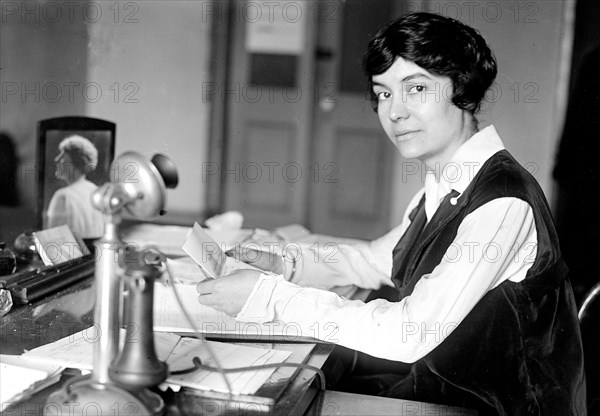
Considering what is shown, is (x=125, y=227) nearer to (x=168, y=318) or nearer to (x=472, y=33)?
(x=168, y=318)

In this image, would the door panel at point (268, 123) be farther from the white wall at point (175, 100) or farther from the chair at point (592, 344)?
the chair at point (592, 344)

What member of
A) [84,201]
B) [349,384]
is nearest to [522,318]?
[349,384]

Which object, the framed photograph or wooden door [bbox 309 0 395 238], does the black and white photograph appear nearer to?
the framed photograph

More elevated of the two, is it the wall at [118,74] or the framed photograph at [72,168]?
the wall at [118,74]

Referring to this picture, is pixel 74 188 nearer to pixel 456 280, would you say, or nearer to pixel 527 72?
pixel 456 280

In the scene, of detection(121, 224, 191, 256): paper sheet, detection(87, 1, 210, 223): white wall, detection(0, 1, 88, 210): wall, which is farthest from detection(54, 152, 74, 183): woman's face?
detection(87, 1, 210, 223): white wall

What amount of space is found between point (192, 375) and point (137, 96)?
350cm

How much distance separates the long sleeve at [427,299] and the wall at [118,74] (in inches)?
62.5

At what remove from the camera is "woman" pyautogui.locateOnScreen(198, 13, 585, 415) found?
4.56 feet

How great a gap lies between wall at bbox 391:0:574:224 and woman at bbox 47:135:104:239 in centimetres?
195

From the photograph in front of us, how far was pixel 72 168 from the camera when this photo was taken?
2.15m

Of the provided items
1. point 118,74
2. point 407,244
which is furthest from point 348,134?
point 407,244

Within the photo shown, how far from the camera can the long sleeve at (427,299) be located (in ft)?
4.50

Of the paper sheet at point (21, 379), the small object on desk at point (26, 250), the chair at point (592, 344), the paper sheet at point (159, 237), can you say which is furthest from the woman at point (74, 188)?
the chair at point (592, 344)
